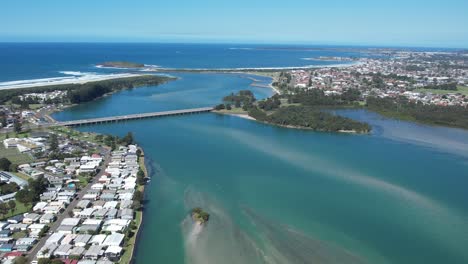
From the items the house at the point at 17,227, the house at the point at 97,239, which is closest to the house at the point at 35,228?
the house at the point at 17,227

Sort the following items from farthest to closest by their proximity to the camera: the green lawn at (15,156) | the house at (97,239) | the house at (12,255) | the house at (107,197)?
the green lawn at (15,156) < the house at (107,197) < the house at (97,239) < the house at (12,255)

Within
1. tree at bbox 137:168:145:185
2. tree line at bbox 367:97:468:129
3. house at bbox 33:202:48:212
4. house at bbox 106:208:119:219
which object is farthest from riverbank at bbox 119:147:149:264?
tree line at bbox 367:97:468:129

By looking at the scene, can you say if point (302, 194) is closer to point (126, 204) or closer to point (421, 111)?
point (126, 204)

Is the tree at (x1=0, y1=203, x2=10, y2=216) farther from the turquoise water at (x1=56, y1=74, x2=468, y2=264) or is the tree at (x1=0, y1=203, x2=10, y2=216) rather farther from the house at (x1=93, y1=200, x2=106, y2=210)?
the turquoise water at (x1=56, y1=74, x2=468, y2=264)

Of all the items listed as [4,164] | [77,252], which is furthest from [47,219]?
[4,164]

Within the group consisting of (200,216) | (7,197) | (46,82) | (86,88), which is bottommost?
(200,216)

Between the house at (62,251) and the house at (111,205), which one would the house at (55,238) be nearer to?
the house at (62,251)
